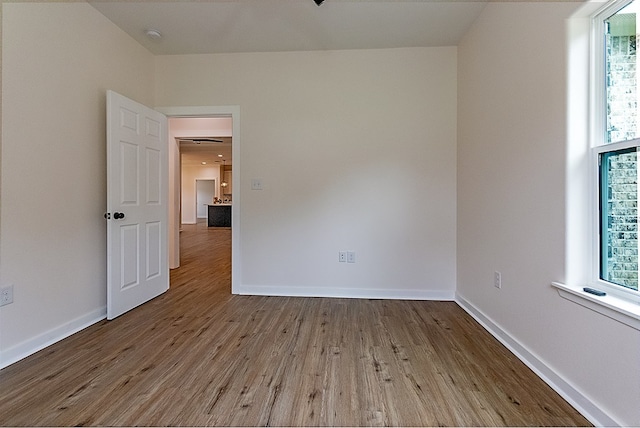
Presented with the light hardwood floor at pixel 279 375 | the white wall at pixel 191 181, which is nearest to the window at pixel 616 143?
the light hardwood floor at pixel 279 375

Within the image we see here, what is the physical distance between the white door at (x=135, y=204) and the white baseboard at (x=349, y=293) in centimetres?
94

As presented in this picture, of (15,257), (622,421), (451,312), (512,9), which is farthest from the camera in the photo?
(451,312)

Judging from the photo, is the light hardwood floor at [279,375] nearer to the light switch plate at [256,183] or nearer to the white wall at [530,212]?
the white wall at [530,212]

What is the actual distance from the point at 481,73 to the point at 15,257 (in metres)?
3.74

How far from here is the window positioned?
4.54 feet

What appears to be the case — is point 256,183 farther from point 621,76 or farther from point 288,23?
point 621,76

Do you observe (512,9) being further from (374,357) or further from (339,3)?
(374,357)

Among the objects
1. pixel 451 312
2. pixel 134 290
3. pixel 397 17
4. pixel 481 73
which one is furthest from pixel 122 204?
pixel 481 73

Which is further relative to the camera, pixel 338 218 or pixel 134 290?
pixel 338 218

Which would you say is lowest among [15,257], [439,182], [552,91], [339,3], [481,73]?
[15,257]

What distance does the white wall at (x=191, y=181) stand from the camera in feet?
46.9

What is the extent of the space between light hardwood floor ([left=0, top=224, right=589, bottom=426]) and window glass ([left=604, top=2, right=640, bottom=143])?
137 centimetres

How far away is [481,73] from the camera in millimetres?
2648

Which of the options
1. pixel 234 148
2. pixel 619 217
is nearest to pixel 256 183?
pixel 234 148
